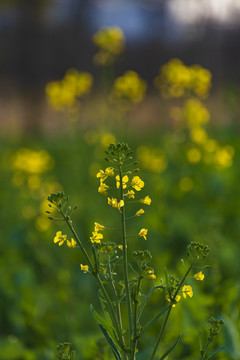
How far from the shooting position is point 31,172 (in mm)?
3922

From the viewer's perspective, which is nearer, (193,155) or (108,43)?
(193,155)

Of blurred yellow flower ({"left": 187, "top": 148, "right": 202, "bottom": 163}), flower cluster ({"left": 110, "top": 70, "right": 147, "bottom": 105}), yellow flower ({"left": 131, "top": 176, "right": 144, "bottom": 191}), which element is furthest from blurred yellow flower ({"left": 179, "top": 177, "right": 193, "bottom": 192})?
yellow flower ({"left": 131, "top": 176, "right": 144, "bottom": 191})

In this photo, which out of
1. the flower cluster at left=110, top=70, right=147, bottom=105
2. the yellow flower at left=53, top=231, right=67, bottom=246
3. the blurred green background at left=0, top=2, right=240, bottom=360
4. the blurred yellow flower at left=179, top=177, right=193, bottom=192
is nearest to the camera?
the yellow flower at left=53, top=231, right=67, bottom=246

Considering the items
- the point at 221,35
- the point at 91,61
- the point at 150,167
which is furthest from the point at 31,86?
the point at 150,167

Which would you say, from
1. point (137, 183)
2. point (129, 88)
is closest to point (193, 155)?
point (129, 88)

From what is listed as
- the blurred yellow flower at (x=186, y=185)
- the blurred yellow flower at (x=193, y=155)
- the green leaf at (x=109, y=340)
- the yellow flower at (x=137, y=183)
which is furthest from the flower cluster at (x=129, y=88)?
the green leaf at (x=109, y=340)

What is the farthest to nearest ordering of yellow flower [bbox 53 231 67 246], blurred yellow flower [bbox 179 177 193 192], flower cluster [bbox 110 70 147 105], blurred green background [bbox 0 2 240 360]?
1. flower cluster [bbox 110 70 147 105]
2. blurred yellow flower [bbox 179 177 193 192]
3. blurred green background [bbox 0 2 240 360]
4. yellow flower [bbox 53 231 67 246]

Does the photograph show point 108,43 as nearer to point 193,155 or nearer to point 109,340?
point 193,155

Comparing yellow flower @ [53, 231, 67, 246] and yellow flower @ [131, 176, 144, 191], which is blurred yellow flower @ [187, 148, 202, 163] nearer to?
yellow flower @ [131, 176, 144, 191]

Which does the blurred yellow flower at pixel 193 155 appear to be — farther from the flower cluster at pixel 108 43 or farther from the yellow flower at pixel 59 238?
the yellow flower at pixel 59 238

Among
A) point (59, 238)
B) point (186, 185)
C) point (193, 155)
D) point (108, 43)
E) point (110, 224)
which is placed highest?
point (108, 43)

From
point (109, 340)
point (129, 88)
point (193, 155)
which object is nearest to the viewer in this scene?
point (109, 340)

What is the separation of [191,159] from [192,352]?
1.99 metres

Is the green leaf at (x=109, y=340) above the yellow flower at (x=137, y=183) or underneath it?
underneath
